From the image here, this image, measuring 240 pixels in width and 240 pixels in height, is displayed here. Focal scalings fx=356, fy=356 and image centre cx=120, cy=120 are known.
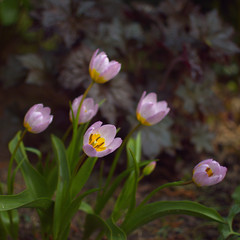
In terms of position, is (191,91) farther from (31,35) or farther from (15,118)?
(31,35)

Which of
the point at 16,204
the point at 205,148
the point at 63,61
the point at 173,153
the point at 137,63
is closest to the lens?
the point at 16,204

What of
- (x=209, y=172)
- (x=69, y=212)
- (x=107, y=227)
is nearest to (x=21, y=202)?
(x=69, y=212)

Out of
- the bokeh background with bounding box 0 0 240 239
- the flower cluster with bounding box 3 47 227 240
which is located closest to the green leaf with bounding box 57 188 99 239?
the flower cluster with bounding box 3 47 227 240

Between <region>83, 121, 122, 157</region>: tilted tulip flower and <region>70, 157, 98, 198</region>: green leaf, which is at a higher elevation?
<region>83, 121, 122, 157</region>: tilted tulip flower

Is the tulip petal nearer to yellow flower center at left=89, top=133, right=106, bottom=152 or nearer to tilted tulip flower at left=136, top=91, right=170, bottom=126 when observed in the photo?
yellow flower center at left=89, top=133, right=106, bottom=152

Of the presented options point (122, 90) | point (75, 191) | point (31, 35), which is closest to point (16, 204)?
point (75, 191)

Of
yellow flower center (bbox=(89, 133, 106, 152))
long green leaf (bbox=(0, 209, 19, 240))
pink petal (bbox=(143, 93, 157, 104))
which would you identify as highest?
yellow flower center (bbox=(89, 133, 106, 152))

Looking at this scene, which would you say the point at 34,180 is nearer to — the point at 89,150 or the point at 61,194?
the point at 61,194
